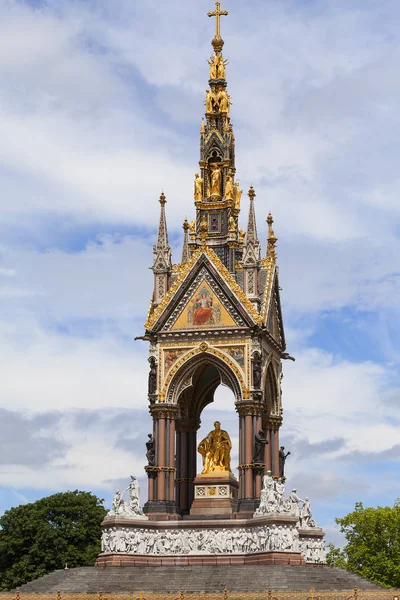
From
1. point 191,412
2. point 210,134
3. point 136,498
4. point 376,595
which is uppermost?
point 210,134

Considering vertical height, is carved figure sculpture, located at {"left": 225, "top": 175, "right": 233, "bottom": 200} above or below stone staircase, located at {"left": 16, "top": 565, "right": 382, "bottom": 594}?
above

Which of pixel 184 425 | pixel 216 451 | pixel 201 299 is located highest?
pixel 201 299

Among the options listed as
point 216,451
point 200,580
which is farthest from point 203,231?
point 200,580

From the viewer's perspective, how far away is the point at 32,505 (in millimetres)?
62219

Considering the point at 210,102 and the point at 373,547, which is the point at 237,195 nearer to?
the point at 210,102

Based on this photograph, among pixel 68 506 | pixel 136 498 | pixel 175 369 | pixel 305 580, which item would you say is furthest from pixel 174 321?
pixel 68 506

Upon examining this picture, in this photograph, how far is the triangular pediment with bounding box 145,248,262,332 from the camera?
1784 inches

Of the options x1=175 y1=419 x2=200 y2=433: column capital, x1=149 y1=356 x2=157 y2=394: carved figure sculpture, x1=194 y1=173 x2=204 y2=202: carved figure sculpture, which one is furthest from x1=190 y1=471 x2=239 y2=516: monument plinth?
x1=194 y1=173 x2=204 y2=202: carved figure sculpture

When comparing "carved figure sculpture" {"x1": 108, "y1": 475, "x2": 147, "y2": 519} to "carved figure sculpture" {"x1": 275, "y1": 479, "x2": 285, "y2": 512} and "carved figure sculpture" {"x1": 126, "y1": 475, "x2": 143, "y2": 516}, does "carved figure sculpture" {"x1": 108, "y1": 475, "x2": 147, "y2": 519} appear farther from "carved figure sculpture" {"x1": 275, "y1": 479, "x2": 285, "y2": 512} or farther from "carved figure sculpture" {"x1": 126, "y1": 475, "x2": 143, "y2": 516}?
"carved figure sculpture" {"x1": 275, "y1": 479, "x2": 285, "y2": 512}

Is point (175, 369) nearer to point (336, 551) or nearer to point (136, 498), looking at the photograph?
point (136, 498)

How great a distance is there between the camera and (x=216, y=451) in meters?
45.9

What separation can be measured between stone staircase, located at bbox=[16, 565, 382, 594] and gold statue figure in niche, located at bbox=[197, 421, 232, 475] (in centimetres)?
503

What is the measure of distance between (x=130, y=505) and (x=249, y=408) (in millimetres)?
5248

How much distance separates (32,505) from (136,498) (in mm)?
19482
